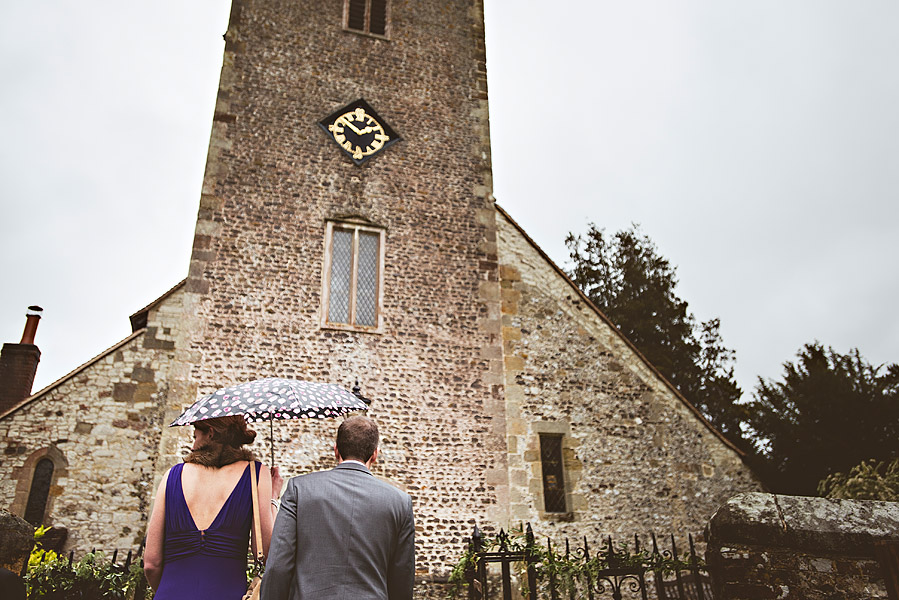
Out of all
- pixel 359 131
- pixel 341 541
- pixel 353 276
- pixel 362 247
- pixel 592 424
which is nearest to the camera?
pixel 341 541

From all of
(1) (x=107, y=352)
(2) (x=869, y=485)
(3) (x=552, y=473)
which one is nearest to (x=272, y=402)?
(1) (x=107, y=352)

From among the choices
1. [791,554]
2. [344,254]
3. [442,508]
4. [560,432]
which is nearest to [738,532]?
[791,554]

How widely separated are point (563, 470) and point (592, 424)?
41.1 inches

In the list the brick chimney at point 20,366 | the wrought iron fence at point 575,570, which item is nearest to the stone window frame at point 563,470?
the wrought iron fence at point 575,570

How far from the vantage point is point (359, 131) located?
11727 millimetres

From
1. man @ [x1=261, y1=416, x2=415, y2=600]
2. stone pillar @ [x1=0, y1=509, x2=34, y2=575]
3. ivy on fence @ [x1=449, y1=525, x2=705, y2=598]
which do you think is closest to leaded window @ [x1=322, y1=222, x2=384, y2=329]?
ivy on fence @ [x1=449, y1=525, x2=705, y2=598]

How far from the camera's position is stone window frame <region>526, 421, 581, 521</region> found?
34.6 feet

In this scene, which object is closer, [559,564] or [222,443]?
[222,443]

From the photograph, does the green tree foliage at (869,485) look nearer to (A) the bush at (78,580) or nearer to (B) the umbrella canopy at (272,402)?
(B) the umbrella canopy at (272,402)

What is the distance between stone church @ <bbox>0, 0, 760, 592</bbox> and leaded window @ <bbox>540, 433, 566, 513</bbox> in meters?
0.04

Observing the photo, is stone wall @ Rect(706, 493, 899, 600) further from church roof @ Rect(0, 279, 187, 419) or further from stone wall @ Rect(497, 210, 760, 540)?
church roof @ Rect(0, 279, 187, 419)

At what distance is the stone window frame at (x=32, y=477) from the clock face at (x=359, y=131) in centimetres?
685

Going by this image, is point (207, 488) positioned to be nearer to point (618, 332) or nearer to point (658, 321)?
point (618, 332)

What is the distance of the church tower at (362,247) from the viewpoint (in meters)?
9.66
